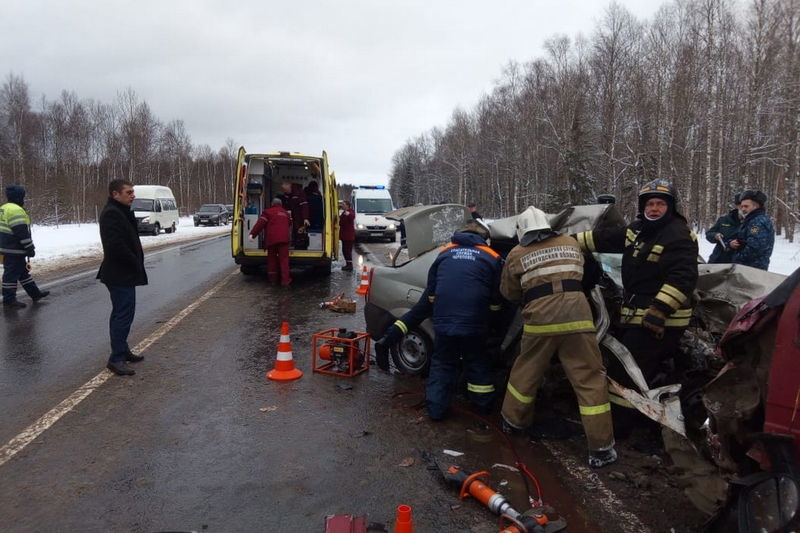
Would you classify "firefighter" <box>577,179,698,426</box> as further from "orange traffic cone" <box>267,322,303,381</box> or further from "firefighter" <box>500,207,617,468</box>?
"orange traffic cone" <box>267,322,303,381</box>

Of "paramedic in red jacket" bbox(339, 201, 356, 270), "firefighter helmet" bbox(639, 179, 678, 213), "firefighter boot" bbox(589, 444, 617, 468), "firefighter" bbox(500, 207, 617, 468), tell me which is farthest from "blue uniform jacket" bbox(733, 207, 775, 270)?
"paramedic in red jacket" bbox(339, 201, 356, 270)

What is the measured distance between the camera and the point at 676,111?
28703 millimetres

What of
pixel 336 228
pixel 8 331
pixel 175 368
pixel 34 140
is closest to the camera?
pixel 175 368

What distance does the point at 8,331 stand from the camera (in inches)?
260

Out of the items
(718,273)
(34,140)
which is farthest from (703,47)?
(34,140)

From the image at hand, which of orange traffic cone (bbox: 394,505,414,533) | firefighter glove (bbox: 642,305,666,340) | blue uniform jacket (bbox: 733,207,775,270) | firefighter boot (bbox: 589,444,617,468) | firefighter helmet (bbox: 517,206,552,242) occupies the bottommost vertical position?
firefighter boot (bbox: 589,444,617,468)

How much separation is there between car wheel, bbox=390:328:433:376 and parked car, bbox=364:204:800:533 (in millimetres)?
11

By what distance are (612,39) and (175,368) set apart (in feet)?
117

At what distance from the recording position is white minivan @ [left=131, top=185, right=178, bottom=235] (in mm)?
25656

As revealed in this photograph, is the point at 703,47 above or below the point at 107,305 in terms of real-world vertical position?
above

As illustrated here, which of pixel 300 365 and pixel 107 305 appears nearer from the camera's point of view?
pixel 300 365

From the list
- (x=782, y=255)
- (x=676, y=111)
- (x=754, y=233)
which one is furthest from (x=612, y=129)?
(x=754, y=233)

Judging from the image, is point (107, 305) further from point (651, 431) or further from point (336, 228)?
point (651, 431)

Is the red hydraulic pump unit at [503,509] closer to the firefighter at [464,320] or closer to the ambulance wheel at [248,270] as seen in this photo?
the firefighter at [464,320]
